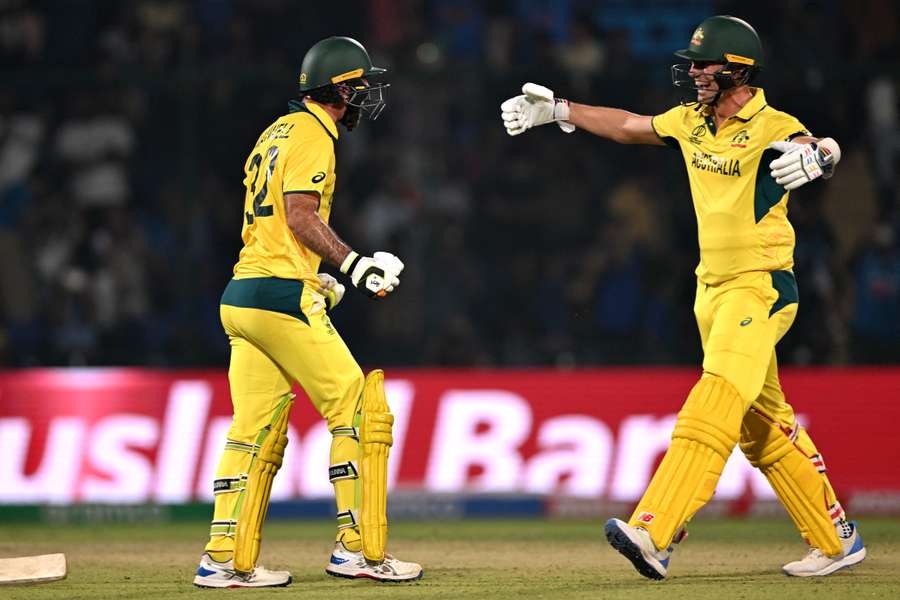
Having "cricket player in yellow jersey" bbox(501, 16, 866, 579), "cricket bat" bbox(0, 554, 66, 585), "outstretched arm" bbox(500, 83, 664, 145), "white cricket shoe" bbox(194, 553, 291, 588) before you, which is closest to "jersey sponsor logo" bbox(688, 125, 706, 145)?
"cricket player in yellow jersey" bbox(501, 16, 866, 579)

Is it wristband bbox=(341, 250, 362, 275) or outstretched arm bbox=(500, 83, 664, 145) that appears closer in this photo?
wristband bbox=(341, 250, 362, 275)

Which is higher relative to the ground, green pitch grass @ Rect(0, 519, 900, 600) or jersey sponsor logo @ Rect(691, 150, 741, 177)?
jersey sponsor logo @ Rect(691, 150, 741, 177)

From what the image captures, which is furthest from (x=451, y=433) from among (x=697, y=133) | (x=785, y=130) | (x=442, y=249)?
(x=785, y=130)

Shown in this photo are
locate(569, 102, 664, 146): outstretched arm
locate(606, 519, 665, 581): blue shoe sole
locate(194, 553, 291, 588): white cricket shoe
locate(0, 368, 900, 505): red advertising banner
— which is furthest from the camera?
locate(0, 368, 900, 505): red advertising banner

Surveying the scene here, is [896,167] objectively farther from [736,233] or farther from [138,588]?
[138,588]

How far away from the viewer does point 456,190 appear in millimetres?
13391

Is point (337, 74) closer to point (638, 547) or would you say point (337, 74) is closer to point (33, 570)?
point (638, 547)

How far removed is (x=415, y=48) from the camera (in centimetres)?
1314

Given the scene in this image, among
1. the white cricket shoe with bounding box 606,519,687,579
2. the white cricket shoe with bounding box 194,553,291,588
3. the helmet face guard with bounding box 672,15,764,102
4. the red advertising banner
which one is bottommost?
the red advertising banner

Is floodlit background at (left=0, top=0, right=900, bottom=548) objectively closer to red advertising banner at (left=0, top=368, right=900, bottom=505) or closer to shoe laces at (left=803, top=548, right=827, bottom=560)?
red advertising banner at (left=0, top=368, right=900, bottom=505)

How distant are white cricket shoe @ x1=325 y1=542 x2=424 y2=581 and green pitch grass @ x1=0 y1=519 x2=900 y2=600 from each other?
62mm

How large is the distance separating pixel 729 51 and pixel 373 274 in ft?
6.06

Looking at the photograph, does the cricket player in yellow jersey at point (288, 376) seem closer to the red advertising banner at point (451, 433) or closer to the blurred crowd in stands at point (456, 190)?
the red advertising banner at point (451, 433)

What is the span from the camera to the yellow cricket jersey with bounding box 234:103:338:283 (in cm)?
666
